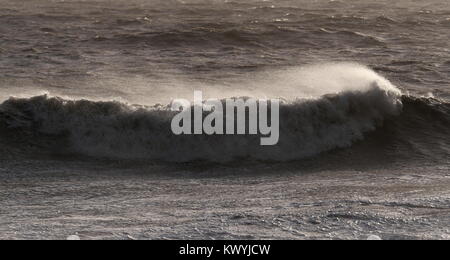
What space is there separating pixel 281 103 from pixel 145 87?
4049 mm

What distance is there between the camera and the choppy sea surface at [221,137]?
340 inches

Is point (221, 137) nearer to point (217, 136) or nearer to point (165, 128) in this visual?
point (217, 136)

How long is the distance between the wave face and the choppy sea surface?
30mm

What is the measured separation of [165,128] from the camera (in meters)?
13.8

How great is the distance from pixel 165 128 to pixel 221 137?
1.10 meters

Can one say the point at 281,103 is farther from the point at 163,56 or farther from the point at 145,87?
the point at 163,56

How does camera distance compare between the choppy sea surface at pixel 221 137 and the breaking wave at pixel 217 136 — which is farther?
the breaking wave at pixel 217 136

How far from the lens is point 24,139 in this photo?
13.6 meters

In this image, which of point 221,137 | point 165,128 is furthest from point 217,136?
point 165,128

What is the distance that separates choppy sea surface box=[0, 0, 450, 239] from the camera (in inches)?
340

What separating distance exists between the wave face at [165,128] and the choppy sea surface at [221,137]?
3cm

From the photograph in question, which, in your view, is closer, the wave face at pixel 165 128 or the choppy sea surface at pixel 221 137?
the choppy sea surface at pixel 221 137

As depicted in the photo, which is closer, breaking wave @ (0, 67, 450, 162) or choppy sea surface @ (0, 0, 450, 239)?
choppy sea surface @ (0, 0, 450, 239)
